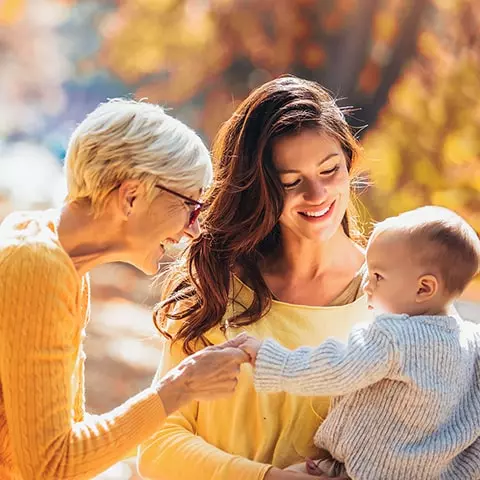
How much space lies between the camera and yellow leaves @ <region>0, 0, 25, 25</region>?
19.1 feet

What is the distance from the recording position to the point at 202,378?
181cm

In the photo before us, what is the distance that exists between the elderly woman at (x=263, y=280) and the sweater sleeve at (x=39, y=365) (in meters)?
0.40

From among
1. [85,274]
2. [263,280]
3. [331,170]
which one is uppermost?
[331,170]

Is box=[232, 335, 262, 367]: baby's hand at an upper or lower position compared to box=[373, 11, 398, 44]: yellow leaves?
lower

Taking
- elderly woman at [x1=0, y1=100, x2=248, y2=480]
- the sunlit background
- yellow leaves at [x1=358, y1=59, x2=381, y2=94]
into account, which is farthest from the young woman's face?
yellow leaves at [x1=358, y1=59, x2=381, y2=94]

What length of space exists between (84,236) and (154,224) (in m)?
0.15

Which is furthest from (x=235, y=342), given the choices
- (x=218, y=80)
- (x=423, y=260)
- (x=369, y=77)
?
(x=218, y=80)

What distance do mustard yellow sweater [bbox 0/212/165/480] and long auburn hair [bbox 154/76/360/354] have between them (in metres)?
0.44

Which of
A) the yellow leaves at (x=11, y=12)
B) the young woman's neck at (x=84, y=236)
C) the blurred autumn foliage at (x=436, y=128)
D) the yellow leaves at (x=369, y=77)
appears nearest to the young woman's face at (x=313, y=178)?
the young woman's neck at (x=84, y=236)

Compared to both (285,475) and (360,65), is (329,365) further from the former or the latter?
(360,65)

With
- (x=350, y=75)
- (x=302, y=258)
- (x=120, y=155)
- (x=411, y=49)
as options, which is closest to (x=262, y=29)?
(x=350, y=75)

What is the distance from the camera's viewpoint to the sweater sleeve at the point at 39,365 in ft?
5.58

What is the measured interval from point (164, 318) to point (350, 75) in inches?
137

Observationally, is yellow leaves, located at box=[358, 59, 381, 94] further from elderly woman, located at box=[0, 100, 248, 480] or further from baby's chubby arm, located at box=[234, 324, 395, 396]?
baby's chubby arm, located at box=[234, 324, 395, 396]
